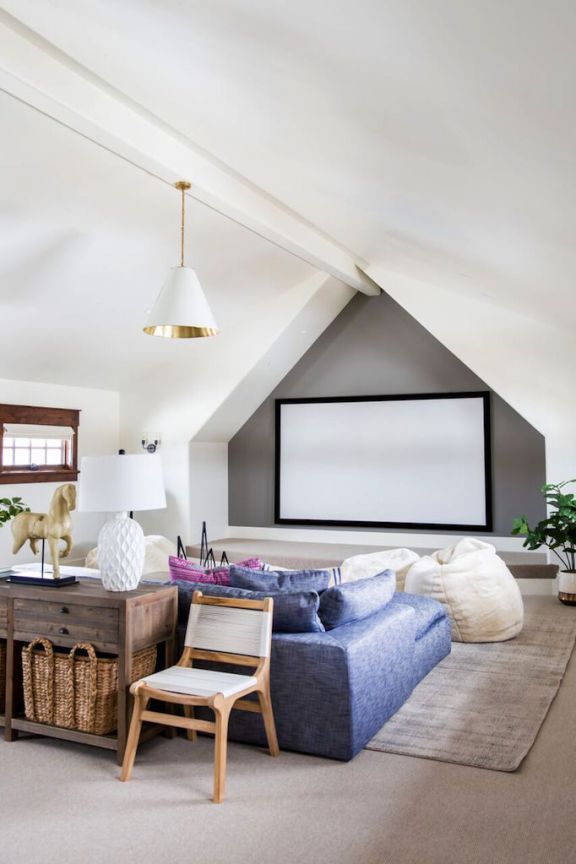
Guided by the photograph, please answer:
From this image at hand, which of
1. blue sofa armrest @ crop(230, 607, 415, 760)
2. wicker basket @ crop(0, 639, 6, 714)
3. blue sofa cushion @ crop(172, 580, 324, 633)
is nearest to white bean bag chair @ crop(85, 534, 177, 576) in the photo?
wicker basket @ crop(0, 639, 6, 714)

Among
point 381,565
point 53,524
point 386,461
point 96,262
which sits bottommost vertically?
point 381,565

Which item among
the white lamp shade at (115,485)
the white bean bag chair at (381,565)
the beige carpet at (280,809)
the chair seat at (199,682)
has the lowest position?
the beige carpet at (280,809)

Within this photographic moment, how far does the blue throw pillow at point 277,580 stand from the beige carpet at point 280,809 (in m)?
0.79

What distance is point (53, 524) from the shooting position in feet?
12.7

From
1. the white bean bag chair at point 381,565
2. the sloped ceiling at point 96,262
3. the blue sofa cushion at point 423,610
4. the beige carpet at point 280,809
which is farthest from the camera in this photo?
the white bean bag chair at point 381,565

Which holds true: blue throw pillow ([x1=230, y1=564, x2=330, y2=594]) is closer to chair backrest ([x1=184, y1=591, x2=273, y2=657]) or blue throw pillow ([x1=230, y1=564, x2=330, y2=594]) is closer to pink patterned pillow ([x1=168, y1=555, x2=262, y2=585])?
pink patterned pillow ([x1=168, y1=555, x2=262, y2=585])

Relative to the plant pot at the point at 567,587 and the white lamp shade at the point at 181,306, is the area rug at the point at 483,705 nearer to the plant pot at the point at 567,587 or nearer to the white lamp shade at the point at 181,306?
the plant pot at the point at 567,587

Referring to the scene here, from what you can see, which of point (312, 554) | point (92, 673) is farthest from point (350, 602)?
point (312, 554)

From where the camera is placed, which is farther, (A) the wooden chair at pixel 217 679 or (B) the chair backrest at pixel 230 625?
(B) the chair backrest at pixel 230 625

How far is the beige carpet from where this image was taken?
2.66 meters

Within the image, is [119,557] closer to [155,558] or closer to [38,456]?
[155,558]

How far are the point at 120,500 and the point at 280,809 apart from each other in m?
1.54

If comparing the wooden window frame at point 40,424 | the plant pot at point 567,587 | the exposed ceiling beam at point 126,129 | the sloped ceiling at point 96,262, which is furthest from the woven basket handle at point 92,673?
the plant pot at point 567,587

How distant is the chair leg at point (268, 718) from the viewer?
343 centimetres
